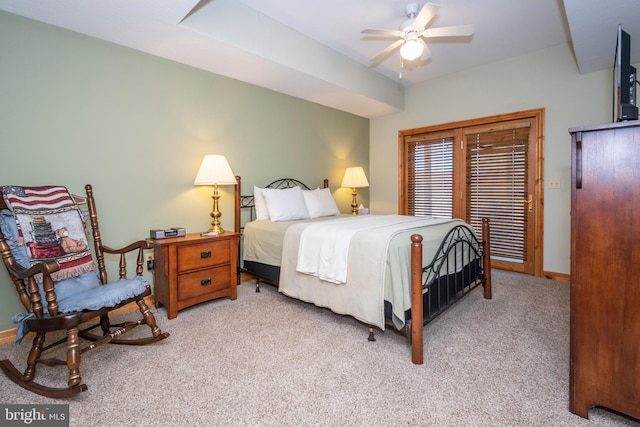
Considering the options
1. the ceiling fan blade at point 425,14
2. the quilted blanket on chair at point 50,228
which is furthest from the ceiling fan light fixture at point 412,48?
the quilted blanket on chair at point 50,228

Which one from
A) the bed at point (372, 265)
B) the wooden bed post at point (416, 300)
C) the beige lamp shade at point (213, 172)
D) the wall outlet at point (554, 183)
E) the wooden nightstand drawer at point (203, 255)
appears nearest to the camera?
the wooden bed post at point (416, 300)

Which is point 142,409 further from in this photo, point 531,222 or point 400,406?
point 531,222

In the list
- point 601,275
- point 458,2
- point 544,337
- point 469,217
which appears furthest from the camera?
point 469,217

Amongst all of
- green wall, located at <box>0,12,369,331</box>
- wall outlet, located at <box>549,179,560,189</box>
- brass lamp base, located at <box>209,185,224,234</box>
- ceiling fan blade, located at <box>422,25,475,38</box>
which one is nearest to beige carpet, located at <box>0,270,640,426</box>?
brass lamp base, located at <box>209,185,224,234</box>

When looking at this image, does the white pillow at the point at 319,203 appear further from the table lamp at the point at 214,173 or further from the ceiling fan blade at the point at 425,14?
the ceiling fan blade at the point at 425,14

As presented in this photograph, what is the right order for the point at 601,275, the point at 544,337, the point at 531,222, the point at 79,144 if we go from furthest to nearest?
the point at 531,222
the point at 79,144
the point at 544,337
the point at 601,275

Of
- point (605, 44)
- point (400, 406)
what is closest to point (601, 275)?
point (400, 406)

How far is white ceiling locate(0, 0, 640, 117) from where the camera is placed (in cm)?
237

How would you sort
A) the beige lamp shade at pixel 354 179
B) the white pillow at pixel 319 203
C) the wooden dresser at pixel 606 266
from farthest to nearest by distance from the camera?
the beige lamp shade at pixel 354 179, the white pillow at pixel 319 203, the wooden dresser at pixel 606 266

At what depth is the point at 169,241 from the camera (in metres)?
2.73

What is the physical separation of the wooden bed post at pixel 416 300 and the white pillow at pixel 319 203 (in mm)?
2057

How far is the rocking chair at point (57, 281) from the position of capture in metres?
1.70

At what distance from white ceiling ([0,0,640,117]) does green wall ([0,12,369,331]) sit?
0.17 m

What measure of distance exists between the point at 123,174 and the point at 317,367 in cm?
238
